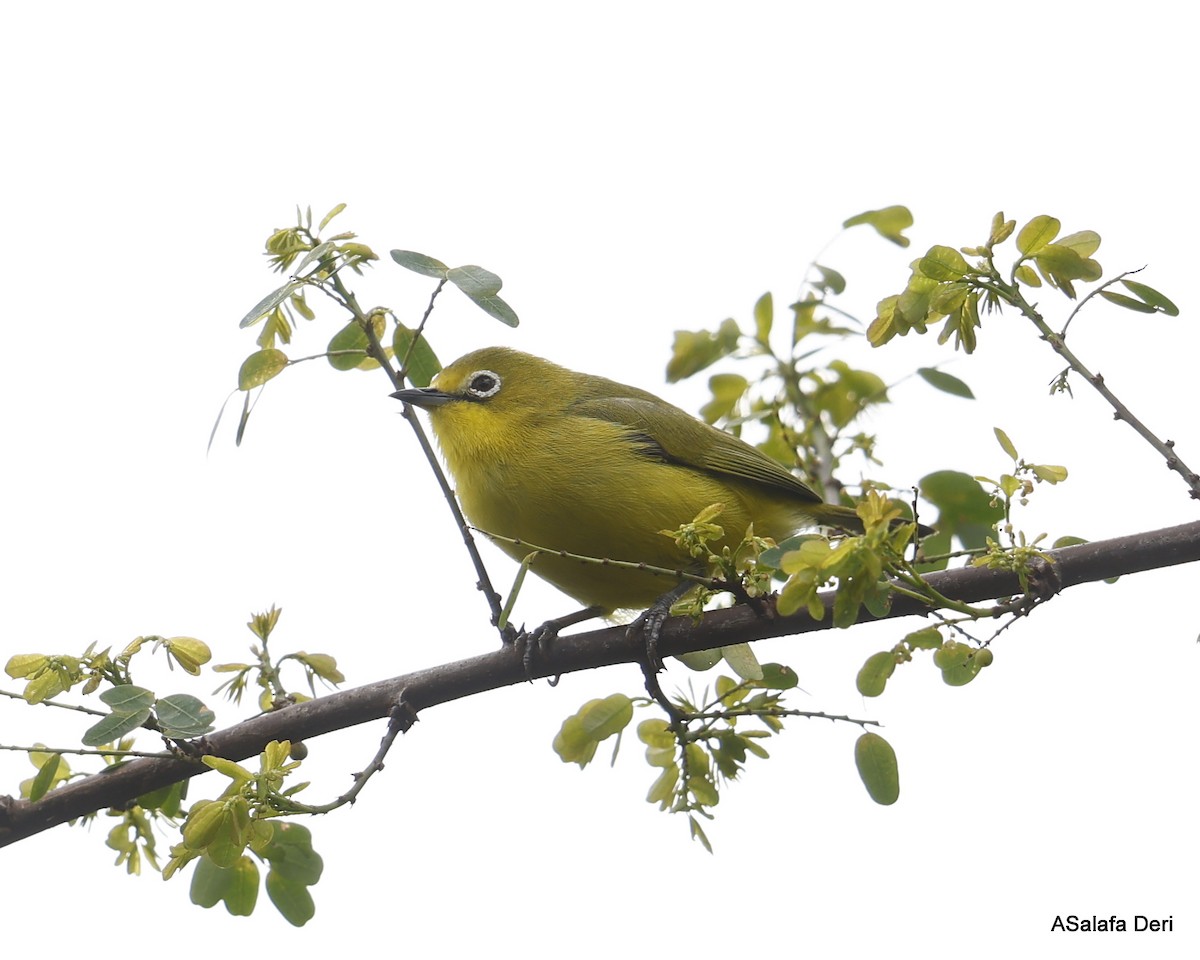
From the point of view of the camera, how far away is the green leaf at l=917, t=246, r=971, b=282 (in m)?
2.95

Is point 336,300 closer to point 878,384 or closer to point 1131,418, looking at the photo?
point 1131,418

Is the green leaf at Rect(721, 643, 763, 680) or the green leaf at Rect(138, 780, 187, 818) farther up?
the green leaf at Rect(721, 643, 763, 680)

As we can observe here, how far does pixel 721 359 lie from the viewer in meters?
4.98

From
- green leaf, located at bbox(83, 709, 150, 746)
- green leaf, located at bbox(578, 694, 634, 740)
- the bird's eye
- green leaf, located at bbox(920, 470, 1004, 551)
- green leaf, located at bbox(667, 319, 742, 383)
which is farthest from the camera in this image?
the bird's eye

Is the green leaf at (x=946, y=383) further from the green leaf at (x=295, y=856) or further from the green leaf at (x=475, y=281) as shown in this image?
the green leaf at (x=295, y=856)

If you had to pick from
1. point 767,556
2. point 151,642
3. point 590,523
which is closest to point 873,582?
point 767,556

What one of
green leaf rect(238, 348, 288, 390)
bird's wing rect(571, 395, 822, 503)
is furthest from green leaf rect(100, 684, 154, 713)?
bird's wing rect(571, 395, 822, 503)

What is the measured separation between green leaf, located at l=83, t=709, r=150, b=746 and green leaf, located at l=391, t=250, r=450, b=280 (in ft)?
4.18

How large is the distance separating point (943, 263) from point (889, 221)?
154 cm

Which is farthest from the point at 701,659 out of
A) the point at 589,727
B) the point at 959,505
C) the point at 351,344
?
the point at 351,344

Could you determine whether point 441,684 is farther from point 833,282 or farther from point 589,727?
point 833,282

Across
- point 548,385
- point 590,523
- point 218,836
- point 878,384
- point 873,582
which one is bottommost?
point 218,836

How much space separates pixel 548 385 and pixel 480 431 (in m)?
0.71

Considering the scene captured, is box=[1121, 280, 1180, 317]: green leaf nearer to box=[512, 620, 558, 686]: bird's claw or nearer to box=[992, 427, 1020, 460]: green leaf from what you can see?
box=[992, 427, 1020, 460]: green leaf
